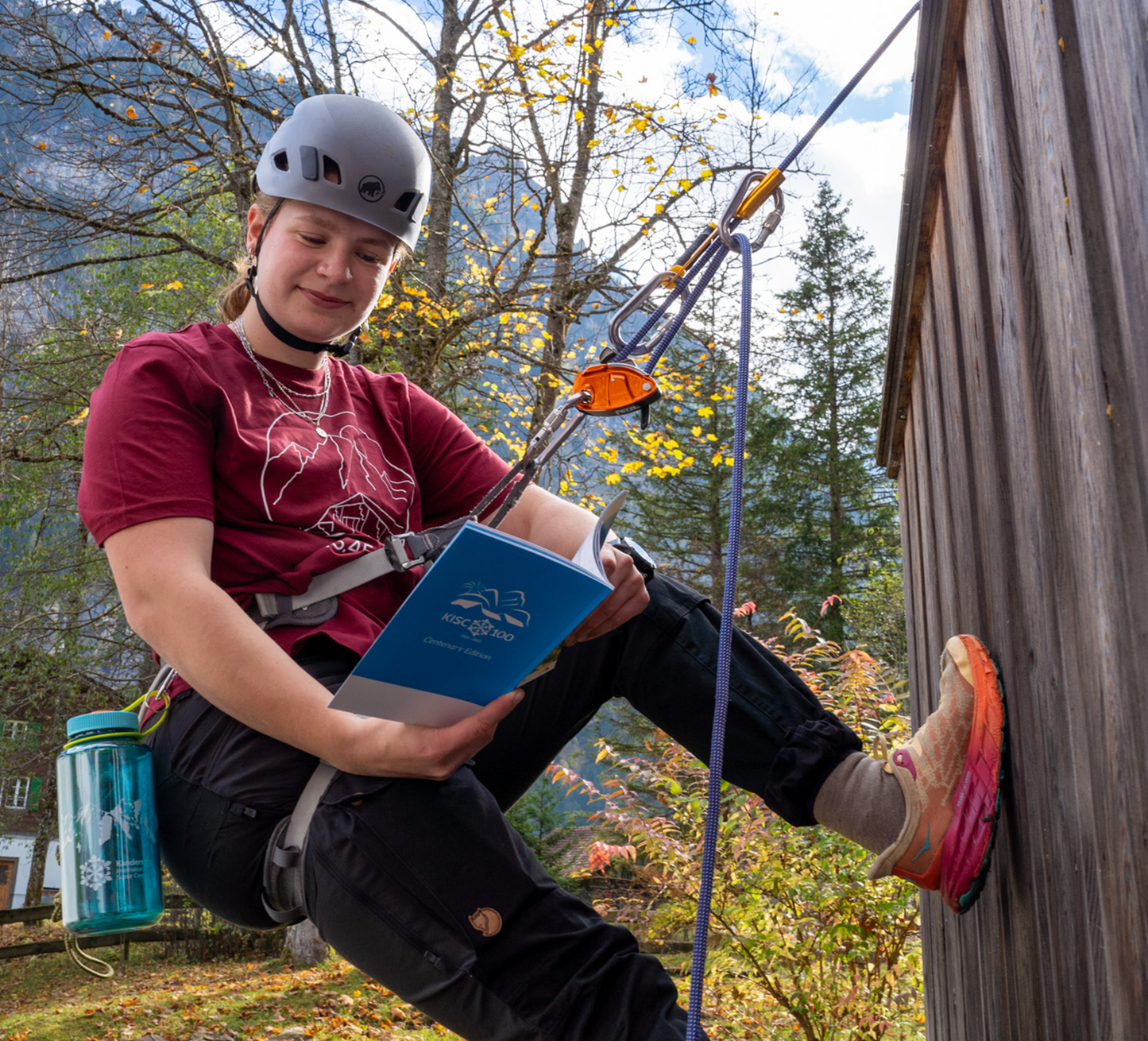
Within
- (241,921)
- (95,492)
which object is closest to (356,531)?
(95,492)

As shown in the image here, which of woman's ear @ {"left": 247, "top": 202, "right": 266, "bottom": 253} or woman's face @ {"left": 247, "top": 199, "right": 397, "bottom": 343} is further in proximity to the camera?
woman's ear @ {"left": 247, "top": 202, "right": 266, "bottom": 253}

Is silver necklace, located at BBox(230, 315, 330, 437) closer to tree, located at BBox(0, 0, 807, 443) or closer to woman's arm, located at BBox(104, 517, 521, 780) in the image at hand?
woman's arm, located at BBox(104, 517, 521, 780)

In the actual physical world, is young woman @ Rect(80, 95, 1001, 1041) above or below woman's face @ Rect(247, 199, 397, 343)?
below

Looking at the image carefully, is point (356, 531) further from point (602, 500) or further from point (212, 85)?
point (602, 500)

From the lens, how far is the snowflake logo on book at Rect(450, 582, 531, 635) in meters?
1.10

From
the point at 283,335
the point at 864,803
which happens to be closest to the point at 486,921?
the point at 864,803

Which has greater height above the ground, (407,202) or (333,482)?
(407,202)

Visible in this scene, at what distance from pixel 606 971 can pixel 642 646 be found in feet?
1.91

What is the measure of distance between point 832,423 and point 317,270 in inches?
1093

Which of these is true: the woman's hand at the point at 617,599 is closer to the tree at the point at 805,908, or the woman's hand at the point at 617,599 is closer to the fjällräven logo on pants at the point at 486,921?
the fjällräven logo on pants at the point at 486,921

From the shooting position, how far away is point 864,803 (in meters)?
1.50

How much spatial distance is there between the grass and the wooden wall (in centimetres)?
637

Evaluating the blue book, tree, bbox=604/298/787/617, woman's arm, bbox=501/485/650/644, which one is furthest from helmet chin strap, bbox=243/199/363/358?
tree, bbox=604/298/787/617

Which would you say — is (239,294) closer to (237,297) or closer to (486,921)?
(237,297)
